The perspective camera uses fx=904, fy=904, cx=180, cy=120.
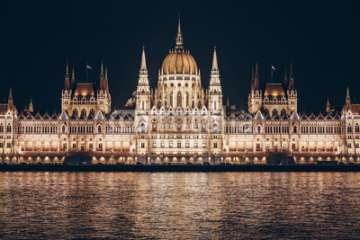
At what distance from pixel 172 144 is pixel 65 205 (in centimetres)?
8700

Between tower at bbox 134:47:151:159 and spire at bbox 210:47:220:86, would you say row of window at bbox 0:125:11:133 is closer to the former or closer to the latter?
tower at bbox 134:47:151:159

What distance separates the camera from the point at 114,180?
11756cm

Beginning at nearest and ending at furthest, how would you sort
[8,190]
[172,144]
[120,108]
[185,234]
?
1. [185,234]
2. [8,190]
3. [172,144]
4. [120,108]

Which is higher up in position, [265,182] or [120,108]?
[120,108]

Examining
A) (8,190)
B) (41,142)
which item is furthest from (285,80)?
(8,190)

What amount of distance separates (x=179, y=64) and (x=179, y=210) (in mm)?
101734

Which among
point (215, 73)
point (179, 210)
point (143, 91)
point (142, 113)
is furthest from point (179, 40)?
point (179, 210)

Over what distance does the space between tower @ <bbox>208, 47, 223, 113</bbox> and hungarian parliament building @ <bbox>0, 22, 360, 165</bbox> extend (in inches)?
7.4

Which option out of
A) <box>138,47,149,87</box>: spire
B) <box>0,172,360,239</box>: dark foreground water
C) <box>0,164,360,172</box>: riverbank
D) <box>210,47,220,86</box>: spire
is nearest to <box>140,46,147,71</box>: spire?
<box>138,47,149,87</box>: spire

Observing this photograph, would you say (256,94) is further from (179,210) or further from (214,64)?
(179,210)

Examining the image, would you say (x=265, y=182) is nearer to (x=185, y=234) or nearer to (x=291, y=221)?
(x=291, y=221)

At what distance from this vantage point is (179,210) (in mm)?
75688

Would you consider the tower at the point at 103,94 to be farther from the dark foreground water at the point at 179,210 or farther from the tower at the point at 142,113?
the dark foreground water at the point at 179,210

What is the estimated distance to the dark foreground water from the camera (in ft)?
207
